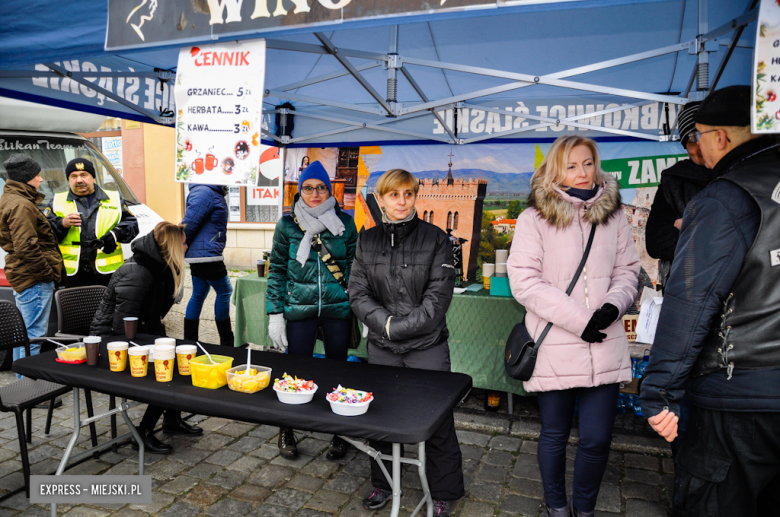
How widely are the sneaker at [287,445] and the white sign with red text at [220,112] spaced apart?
67.0 inches

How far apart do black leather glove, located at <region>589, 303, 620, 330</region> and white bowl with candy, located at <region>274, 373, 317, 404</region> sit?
1200mm

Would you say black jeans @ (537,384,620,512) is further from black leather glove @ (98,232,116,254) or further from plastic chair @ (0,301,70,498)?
→ black leather glove @ (98,232,116,254)

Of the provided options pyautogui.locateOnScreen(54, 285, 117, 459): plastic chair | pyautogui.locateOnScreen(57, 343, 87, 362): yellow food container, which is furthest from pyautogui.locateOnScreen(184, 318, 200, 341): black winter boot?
pyautogui.locateOnScreen(57, 343, 87, 362): yellow food container

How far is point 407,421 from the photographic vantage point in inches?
73.6

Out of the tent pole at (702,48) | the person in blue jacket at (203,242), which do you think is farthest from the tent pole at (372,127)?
the tent pole at (702,48)

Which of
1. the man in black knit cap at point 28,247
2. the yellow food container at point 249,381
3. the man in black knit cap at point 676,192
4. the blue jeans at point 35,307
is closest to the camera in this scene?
the yellow food container at point 249,381

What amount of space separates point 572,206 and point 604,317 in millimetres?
500

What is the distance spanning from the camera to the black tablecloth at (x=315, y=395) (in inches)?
73.6

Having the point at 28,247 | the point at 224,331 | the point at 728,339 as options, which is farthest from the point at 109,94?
the point at 728,339

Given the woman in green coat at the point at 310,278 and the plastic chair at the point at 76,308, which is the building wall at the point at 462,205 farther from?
the plastic chair at the point at 76,308

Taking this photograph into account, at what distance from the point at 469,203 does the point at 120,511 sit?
171 inches

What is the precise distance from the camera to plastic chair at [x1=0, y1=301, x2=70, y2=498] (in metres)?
2.75

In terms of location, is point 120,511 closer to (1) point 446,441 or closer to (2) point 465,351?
(1) point 446,441

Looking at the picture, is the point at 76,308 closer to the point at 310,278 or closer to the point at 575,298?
the point at 310,278
